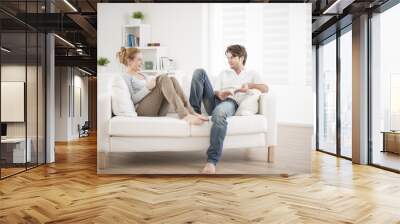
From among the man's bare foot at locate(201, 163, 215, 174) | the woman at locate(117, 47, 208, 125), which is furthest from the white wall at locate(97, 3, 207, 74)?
the man's bare foot at locate(201, 163, 215, 174)

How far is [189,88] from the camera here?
16.7ft

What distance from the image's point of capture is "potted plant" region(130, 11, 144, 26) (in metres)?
5.05

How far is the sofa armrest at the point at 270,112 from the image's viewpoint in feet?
16.6

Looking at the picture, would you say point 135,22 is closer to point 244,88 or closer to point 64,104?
point 244,88

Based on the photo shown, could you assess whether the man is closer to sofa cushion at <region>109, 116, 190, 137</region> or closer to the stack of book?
sofa cushion at <region>109, 116, 190, 137</region>

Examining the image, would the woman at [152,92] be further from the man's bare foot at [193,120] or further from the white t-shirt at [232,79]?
the white t-shirt at [232,79]

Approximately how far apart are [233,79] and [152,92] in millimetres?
1056

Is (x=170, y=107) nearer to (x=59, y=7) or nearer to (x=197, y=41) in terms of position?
(x=197, y=41)

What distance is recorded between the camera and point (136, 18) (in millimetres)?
5062

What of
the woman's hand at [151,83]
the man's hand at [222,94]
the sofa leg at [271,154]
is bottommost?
the sofa leg at [271,154]

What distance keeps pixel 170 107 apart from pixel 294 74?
1.68 meters

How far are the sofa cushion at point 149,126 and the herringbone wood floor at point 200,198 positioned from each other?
1.88 feet

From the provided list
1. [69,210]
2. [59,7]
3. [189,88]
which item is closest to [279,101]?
[189,88]

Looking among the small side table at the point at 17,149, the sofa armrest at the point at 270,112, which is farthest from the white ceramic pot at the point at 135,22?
the small side table at the point at 17,149
